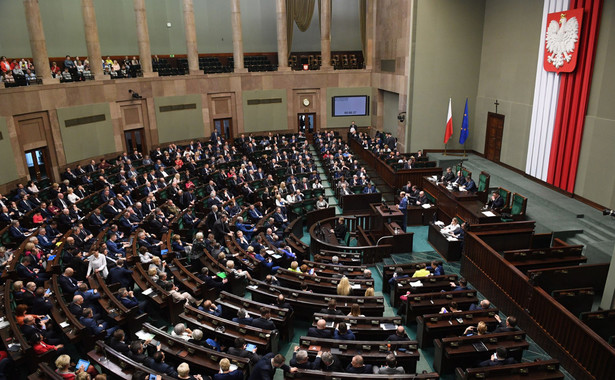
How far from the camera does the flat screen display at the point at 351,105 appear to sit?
24422 mm

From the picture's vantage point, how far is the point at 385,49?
71.6ft

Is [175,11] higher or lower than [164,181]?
higher

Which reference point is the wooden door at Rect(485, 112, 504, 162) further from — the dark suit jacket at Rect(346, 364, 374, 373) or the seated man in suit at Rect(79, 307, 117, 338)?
the seated man in suit at Rect(79, 307, 117, 338)

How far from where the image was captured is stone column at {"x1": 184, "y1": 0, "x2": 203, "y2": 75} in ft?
69.2

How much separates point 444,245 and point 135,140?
15.7 metres

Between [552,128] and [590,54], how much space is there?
101 inches

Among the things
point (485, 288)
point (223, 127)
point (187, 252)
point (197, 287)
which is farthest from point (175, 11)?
point (485, 288)

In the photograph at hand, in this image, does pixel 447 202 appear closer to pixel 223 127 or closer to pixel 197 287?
pixel 197 287

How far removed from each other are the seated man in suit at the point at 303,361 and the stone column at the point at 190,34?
738 inches

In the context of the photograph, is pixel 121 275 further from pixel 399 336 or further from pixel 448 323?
pixel 448 323

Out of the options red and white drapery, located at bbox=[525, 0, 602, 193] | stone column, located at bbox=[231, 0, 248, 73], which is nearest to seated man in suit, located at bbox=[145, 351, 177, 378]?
red and white drapery, located at bbox=[525, 0, 602, 193]

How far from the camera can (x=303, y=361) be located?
19.2 ft

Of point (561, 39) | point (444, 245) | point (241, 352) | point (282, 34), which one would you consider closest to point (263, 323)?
point (241, 352)

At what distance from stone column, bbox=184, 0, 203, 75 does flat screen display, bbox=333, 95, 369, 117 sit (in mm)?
7827
